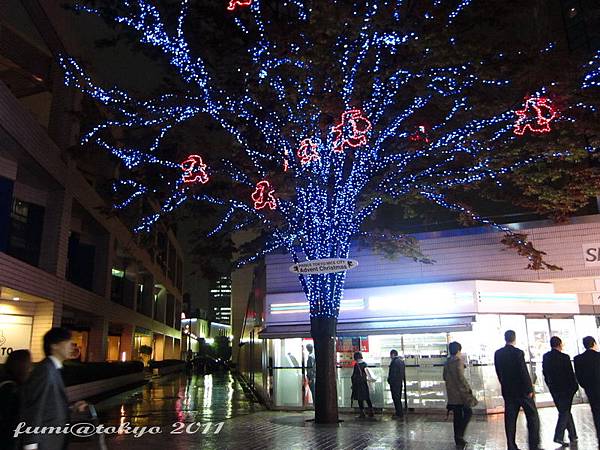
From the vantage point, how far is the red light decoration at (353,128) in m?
9.05

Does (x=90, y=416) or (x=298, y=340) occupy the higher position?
(x=298, y=340)

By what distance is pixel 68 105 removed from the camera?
1959 cm

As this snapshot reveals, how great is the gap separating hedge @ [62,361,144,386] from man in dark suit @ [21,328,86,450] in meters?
12.9

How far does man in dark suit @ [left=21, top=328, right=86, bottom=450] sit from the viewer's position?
3.58 meters

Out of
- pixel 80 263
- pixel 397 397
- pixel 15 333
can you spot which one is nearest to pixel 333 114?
pixel 397 397

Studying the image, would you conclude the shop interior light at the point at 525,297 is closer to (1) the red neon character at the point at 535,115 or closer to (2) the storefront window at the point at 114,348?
(1) the red neon character at the point at 535,115

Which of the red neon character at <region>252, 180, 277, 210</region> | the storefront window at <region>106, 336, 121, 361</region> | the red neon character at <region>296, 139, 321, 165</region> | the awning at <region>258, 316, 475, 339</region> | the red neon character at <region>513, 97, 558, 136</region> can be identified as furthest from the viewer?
the storefront window at <region>106, 336, 121, 361</region>

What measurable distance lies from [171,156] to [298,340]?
5.84 meters

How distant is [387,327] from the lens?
42.0 feet

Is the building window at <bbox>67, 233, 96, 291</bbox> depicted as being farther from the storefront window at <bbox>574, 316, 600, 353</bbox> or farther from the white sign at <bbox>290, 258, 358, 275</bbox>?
the storefront window at <bbox>574, 316, 600, 353</bbox>

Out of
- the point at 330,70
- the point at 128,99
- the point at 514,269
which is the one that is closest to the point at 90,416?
the point at 330,70

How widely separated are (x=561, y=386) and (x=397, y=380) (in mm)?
4578

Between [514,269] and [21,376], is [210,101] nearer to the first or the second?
[21,376]

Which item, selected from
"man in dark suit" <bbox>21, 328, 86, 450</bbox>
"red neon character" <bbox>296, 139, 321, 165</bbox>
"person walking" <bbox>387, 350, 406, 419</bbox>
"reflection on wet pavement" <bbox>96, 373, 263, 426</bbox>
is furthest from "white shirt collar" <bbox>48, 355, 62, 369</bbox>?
"person walking" <bbox>387, 350, 406, 419</bbox>
